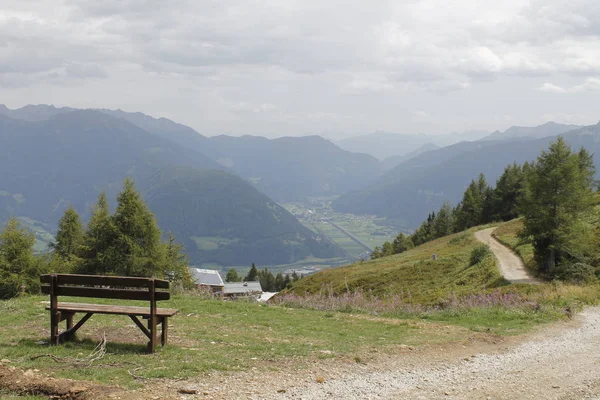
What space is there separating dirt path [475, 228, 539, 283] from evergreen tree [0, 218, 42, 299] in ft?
95.9

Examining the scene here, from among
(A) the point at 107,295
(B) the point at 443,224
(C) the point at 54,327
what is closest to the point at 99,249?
(C) the point at 54,327

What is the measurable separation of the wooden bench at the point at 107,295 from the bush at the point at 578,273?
80.8ft

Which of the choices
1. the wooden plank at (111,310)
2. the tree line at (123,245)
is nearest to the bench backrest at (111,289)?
the wooden plank at (111,310)

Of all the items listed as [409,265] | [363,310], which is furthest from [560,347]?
[409,265]

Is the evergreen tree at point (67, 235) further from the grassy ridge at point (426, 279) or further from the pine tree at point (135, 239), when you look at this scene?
the grassy ridge at point (426, 279)

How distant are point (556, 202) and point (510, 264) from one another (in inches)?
340

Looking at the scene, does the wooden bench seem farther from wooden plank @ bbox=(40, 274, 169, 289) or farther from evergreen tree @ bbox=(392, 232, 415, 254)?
evergreen tree @ bbox=(392, 232, 415, 254)

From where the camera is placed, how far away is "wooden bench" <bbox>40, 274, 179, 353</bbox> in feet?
34.4

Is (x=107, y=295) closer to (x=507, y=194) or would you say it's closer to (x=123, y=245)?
(x=123, y=245)

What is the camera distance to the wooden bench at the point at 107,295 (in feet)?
34.4

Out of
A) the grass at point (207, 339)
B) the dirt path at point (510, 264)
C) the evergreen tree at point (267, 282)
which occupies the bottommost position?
the evergreen tree at point (267, 282)

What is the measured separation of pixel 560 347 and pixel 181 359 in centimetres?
1006

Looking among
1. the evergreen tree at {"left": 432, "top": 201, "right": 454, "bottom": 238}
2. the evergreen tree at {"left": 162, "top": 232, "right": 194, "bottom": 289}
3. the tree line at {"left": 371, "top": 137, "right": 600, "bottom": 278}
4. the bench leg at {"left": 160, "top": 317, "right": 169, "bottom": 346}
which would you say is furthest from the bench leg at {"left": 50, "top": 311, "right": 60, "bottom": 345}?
the evergreen tree at {"left": 432, "top": 201, "right": 454, "bottom": 238}

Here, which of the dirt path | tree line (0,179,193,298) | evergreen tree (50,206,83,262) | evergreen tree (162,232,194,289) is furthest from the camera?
evergreen tree (50,206,83,262)
